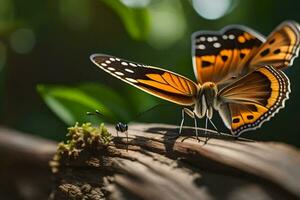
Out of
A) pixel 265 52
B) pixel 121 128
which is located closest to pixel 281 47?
pixel 265 52

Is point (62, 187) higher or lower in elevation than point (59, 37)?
lower

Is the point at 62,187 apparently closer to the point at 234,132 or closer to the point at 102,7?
the point at 234,132

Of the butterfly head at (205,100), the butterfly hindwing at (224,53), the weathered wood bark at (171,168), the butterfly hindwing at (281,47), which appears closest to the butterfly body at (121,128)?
the weathered wood bark at (171,168)

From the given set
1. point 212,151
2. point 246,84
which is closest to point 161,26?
point 246,84

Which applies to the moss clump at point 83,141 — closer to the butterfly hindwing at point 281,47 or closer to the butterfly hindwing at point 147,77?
the butterfly hindwing at point 147,77

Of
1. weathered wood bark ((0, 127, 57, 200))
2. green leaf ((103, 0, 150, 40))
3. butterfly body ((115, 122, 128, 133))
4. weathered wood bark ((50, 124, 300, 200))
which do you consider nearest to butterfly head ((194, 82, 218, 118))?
weathered wood bark ((50, 124, 300, 200))

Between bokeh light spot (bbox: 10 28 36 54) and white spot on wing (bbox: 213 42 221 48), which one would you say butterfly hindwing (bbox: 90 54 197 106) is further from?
bokeh light spot (bbox: 10 28 36 54)
